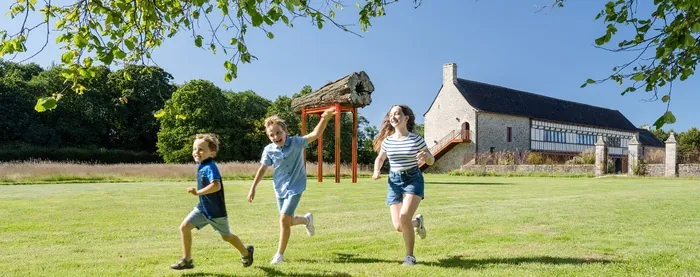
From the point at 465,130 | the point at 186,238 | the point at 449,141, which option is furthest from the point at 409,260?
the point at 449,141

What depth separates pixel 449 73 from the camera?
1921 inches

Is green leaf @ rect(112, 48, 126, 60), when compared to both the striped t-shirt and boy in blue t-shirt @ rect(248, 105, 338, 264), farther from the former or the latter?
the striped t-shirt

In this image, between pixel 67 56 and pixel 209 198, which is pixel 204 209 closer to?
pixel 209 198

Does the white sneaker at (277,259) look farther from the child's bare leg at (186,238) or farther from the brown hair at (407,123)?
the brown hair at (407,123)

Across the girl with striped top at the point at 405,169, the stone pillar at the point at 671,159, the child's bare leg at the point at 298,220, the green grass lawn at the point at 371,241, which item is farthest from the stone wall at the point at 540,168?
the child's bare leg at the point at 298,220

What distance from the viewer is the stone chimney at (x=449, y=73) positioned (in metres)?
48.5

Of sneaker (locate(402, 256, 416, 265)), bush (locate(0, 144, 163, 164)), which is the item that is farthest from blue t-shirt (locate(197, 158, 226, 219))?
bush (locate(0, 144, 163, 164))

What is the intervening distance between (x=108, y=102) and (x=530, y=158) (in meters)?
38.8

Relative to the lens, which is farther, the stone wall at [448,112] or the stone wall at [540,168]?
the stone wall at [448,112]

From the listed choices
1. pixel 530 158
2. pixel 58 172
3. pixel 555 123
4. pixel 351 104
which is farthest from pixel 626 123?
pixel 58 172

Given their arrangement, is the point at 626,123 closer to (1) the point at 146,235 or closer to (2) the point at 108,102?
(2) the point at 108,102

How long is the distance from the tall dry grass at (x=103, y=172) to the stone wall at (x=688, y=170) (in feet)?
67.4

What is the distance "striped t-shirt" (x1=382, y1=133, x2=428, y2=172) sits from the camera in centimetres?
534

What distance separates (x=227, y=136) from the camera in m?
47.9
